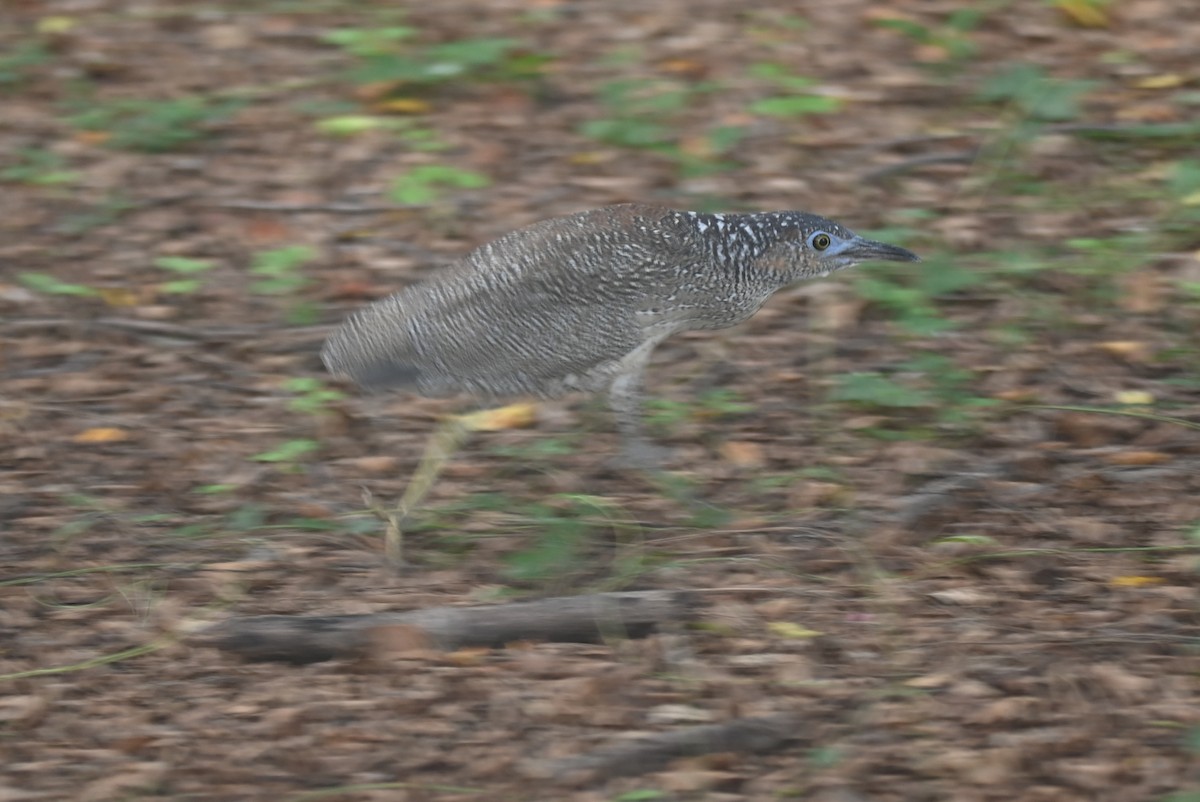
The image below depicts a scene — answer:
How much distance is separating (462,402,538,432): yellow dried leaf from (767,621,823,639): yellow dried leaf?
5.31 feet

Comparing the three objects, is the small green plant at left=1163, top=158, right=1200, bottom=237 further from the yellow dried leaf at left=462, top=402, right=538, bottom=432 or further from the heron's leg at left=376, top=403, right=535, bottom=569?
the heron's leg at left=376, top=403, right=535, bottom=569

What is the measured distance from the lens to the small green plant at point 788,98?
7.55 meters

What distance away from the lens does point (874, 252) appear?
5480 millimetres

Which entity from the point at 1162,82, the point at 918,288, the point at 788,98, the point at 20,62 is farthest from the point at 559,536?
the point at 20,62

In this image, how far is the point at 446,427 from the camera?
5535 mm

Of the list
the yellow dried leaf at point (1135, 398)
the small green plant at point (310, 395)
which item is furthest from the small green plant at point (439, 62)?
the yellow dried leaf at point (1135, 398)

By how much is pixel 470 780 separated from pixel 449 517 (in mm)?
1394

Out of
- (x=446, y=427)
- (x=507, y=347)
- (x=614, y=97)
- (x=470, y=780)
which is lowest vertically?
(x=470, y=780)

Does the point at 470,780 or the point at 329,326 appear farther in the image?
the point at 329,326

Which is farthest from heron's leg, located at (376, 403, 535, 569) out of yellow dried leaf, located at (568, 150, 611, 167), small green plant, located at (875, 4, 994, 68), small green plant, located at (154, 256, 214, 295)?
small green plant, located at (875, 4, 994, 68)

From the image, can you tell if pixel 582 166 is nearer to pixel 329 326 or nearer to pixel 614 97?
pixel 614 97

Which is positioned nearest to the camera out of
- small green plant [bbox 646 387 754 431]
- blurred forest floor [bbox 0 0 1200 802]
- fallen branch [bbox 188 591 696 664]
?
blurred forest floor [bbox 0 0 1200 802]

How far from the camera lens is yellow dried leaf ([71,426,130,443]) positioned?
5.79m

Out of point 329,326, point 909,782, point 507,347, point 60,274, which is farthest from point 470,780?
point 60,274
